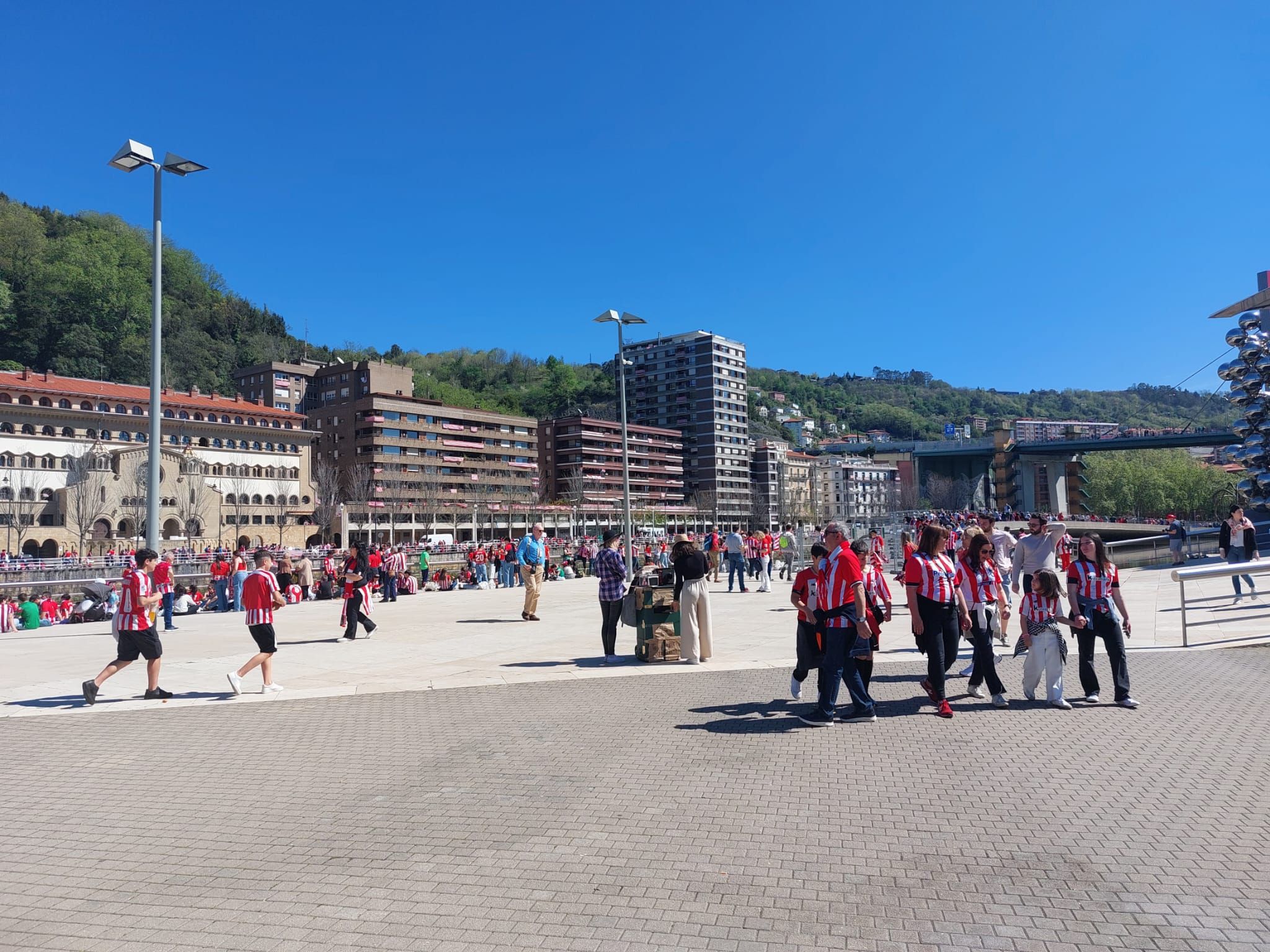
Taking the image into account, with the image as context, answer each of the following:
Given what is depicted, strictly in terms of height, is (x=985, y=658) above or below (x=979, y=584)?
below

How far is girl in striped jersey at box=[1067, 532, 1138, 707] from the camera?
25.2 ft

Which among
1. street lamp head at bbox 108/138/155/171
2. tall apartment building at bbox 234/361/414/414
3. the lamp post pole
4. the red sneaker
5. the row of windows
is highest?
tall apartment building at bbox 234/361/414/414

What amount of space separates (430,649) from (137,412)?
67.2 metres

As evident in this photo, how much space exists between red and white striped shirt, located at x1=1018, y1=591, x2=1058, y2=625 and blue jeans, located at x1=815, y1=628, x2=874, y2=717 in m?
1.80

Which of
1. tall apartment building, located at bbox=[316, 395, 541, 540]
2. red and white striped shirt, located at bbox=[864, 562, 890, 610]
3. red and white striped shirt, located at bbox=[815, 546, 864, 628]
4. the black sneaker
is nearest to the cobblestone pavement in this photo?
the black sneaker

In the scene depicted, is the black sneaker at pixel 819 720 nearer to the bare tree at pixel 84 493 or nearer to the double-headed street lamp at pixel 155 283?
the double-headed street lamp at pixel 155 283

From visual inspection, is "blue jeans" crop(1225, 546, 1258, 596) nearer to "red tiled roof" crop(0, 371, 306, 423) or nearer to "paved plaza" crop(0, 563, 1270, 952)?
"paved plaza" crop(0, 563, 1270, 952)

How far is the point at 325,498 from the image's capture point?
78500mm

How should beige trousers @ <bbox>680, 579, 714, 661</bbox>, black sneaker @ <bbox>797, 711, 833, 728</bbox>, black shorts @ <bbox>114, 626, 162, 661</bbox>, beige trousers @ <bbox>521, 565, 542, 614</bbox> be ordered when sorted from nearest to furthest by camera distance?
black sneaker @ <bbox>797, 711, 833, 728</bbox> → black shorts @ <bbox>114, 626, 162, 661</bbox> → beige trousers @ <bbox>680, 579, 714, 661</bbox> → beige trousers @ <bbox>521, 565, 542, 614</bbox>

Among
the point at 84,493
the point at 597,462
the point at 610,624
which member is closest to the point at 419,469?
the point at 597,462

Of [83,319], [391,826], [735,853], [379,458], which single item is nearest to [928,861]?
[735,853]

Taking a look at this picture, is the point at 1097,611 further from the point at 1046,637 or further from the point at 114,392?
the point at 114,392

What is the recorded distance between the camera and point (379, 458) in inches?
3460

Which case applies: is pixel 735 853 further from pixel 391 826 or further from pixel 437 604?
pixel 437 604
